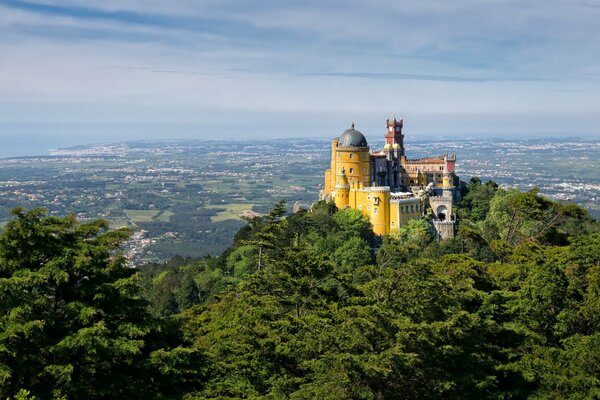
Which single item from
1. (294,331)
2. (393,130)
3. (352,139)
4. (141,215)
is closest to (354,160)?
(352,139)

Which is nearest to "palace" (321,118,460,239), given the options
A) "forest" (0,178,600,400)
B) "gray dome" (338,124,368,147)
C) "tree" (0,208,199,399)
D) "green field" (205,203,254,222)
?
"gray dome" (338,124,368,147)

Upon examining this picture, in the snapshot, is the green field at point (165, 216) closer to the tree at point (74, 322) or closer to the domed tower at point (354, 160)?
the domed tower at point (354, 160)

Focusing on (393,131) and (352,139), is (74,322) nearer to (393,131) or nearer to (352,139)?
(352,139)

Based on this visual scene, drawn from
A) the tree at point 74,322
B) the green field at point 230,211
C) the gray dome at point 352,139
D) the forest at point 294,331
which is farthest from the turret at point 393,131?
the green field at point 230,211

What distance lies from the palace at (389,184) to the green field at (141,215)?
102 m

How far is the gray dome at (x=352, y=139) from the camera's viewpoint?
63.4 metres

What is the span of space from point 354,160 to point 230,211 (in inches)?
4656

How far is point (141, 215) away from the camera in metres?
171

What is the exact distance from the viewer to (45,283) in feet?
57.3

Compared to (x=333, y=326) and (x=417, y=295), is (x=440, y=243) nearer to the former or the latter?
(x=417, y=295)

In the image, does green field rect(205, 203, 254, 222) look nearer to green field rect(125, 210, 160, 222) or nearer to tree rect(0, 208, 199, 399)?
green field rect(125, 210, 160, 222)

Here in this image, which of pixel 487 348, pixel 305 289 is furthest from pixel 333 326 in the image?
pixel 487 348

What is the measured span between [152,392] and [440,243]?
38.5 meters

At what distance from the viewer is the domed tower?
206 ft
